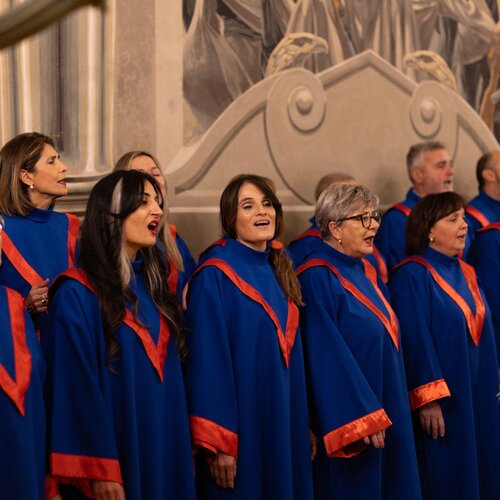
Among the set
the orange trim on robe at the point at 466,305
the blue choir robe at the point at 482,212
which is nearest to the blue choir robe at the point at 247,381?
the orange trim on robe at the point at 466,305

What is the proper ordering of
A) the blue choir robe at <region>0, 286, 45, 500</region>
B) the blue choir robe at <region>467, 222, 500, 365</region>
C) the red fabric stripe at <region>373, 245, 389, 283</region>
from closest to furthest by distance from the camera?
the blue choir robe at <region>0, 286, 45, 500</region> → the blue choir robe at <region>467, 222, 500, 365</region> → the red fabric stripe at <region>373, 245, 389, 283</region>

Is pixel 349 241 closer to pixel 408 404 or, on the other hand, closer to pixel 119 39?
pixel 408 404

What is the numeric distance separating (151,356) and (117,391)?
0.18m

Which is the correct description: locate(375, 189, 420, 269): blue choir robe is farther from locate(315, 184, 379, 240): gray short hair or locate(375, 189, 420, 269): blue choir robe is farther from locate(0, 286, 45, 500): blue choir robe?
locate(0, 286, 45, 500): blue choir robe

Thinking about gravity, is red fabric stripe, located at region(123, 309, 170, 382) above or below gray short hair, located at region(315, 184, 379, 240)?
below

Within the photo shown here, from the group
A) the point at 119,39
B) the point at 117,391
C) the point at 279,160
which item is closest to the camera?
the point at 117,391

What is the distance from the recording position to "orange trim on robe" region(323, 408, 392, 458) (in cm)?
385

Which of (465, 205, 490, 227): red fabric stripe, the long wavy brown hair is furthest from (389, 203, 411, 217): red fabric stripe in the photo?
the long wavy brown hair

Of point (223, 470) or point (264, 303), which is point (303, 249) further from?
point (223, 470)

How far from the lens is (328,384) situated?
393cm

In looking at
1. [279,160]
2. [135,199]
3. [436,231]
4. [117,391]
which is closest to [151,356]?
[117,391]

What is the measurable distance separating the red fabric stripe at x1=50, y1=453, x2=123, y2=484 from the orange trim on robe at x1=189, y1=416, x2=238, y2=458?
60cm

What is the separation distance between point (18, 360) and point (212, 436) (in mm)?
993

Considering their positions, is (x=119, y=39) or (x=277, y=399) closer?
(x=277, y=399)
